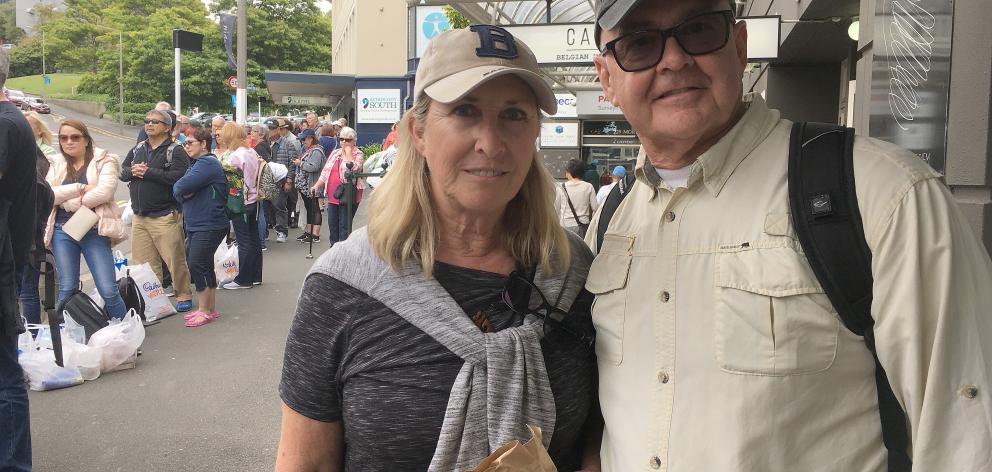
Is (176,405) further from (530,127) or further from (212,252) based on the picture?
(530,127)

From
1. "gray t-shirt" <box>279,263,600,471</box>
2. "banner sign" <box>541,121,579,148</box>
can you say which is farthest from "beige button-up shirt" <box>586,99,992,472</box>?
"banner sign" <box>541,121,579,148</box>

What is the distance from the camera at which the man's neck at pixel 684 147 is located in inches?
72.1

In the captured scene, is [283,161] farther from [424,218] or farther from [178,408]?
[424,218]

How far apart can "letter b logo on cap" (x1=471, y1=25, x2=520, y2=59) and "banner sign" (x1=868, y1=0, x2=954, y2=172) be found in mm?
1945

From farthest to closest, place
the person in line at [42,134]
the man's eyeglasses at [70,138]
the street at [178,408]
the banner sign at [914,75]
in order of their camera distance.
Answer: the person in line at [42,134], the man's eyeglasses at [70,138], the street at [178,408], the banner sign at [914,75]

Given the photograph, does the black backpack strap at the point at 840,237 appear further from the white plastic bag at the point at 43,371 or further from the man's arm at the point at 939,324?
the white plastic bag at the point at 43,371

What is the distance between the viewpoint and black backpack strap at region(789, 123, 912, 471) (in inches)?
58.1

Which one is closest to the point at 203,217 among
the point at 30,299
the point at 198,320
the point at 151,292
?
the point at 151,292

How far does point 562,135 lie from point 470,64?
68.6 feet

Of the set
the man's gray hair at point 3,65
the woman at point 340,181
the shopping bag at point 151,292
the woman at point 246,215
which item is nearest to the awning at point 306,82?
the woman at point 340,181

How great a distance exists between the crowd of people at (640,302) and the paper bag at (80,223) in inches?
219

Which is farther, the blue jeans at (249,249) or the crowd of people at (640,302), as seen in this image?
the blue jeans at (249,249)

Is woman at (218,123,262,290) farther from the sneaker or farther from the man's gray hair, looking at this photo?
the man's gray hair

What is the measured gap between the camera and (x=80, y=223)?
21.8 feet
